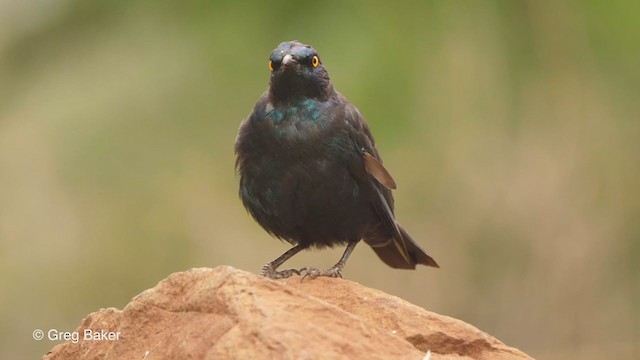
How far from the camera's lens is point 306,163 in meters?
5.38

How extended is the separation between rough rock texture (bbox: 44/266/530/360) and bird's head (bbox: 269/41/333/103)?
1225 mm

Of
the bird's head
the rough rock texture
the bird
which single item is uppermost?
the bird's head

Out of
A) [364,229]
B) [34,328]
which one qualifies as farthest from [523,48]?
[34,328]

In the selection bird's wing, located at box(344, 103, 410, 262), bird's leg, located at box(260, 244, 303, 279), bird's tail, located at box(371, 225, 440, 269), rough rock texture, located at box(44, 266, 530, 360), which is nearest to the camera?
rough rock texture, located at box(44, 266, 530, 360)

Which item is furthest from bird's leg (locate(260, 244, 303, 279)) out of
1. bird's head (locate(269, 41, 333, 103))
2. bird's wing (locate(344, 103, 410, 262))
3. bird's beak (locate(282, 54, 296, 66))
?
bird's beak (locate(282, 54, 296, 66))

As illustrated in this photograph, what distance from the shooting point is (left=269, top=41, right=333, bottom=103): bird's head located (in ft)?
17.9

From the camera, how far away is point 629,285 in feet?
27.8

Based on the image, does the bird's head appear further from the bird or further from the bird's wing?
the bird's wing

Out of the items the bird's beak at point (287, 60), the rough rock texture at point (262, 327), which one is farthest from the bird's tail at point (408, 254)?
the rough rock texture at point (262, 327)

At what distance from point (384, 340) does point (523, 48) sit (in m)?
4.85

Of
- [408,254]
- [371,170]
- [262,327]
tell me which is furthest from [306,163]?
[262,327]

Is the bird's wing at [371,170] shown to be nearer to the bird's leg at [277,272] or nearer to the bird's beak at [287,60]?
the bird's beak at [287,60]

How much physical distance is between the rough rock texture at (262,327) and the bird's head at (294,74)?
1225 millimetres

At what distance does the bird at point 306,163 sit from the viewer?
5395 millimetres
